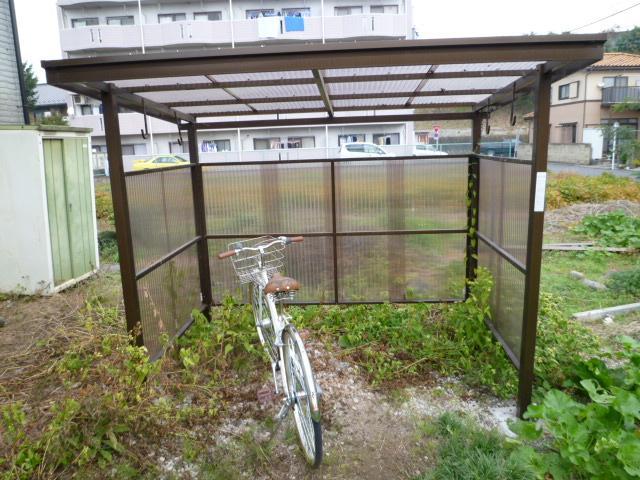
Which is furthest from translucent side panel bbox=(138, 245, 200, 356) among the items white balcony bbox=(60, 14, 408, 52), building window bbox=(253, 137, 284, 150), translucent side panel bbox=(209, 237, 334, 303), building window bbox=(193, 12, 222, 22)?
building window bbox=(193, 12, 222, 22)

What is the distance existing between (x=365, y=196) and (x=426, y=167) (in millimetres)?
637

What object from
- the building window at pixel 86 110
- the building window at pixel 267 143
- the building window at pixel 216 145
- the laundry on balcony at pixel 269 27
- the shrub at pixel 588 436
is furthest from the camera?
the building window at pixel 86 110

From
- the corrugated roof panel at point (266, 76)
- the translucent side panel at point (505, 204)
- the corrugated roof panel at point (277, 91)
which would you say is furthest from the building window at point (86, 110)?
the translucent side panel at point (505, 204)

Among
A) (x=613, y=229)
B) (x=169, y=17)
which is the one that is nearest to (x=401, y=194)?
(x=613, y=229)

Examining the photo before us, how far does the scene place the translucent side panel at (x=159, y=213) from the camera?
3.30 meters

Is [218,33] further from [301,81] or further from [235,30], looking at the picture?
[301,81]

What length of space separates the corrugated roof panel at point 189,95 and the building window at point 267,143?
19177mm

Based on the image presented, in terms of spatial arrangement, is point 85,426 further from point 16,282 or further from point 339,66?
point 16,282

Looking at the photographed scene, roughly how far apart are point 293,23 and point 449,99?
2142 centimetres

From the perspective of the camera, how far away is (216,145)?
81.8 ft

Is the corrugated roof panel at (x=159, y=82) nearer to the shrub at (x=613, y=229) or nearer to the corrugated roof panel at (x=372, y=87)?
the corrugated roof panel at (x=372, y=87)

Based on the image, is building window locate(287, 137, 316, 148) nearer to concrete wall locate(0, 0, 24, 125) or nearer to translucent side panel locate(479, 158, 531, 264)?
concrete wall locate(0, 0, 24, 125)

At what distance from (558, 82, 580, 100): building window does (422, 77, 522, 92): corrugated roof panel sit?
3124 centimetres

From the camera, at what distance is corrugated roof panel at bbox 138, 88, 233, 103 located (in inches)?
148
